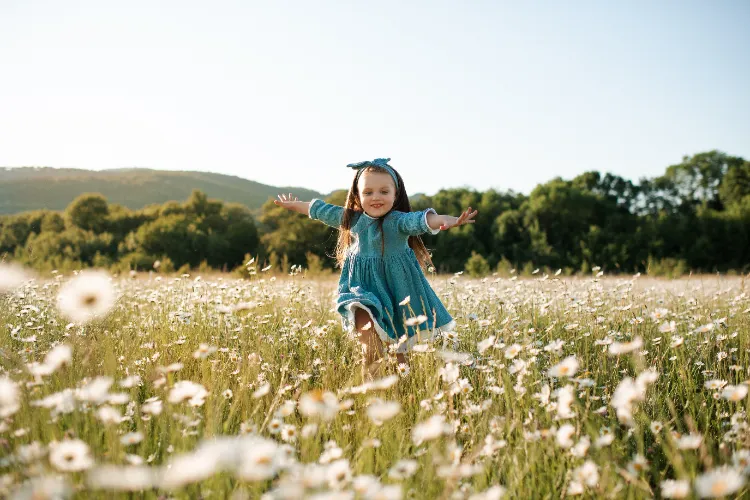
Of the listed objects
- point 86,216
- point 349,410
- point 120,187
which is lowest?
point 349,410

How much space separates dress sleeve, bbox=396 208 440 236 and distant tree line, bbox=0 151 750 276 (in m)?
28.2

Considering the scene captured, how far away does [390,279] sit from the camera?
13.8 feet

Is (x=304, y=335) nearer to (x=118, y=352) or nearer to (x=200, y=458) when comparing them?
(x=118, y=352)

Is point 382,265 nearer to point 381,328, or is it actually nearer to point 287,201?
point 381,328

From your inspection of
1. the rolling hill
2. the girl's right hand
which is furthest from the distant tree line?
the rolling hill

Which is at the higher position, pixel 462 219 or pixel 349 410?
pixel 462 219

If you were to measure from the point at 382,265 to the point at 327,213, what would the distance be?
712 mm

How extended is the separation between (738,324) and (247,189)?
364 feet

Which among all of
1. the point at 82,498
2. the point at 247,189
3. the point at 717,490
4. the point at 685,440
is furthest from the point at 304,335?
the point at 247,189

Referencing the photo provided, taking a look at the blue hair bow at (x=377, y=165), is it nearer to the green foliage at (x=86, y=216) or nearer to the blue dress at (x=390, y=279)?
the blue dress at (x=390, y=279)

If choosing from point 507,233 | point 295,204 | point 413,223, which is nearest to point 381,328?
point 413,223

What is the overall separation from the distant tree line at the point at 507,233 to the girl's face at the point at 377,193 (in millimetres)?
28114

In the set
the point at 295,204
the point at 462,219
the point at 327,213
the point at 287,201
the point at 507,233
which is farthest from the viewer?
the point at 507,233

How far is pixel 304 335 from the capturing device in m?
4.11
